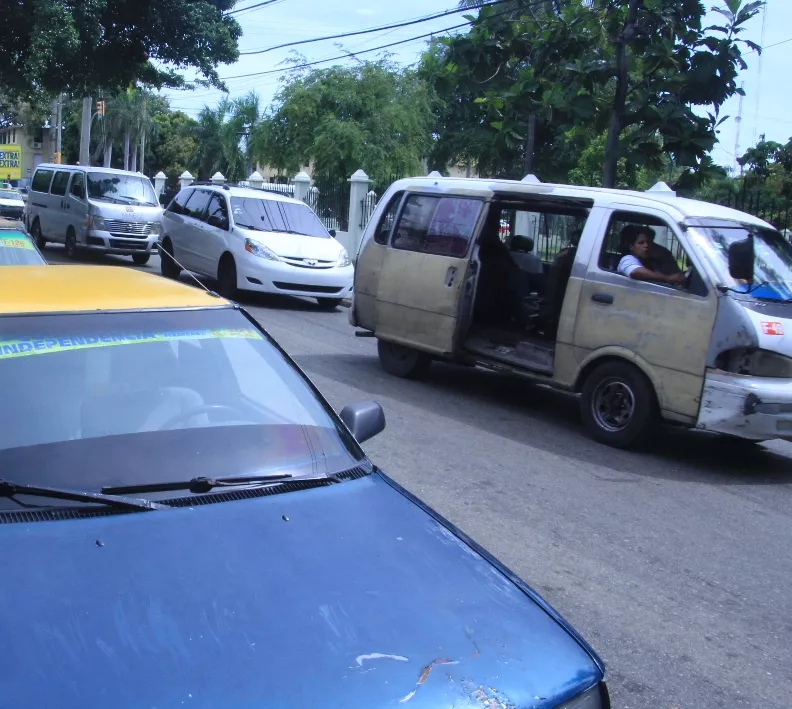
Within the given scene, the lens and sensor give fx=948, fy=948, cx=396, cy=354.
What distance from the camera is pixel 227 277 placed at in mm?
15430

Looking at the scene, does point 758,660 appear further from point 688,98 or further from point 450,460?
point 688,98

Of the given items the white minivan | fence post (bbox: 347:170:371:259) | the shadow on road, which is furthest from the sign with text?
the shadow on road

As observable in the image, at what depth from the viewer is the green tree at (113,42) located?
21000 millimetres

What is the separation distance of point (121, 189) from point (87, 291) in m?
18.4

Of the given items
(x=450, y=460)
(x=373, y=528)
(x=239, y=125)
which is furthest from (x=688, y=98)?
(x=239, y=125)

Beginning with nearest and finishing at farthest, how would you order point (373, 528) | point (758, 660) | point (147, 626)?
point (147, 626)
point (373, 528)
point (758, 660)

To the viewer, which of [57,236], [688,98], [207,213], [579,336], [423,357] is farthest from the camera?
[57,236]

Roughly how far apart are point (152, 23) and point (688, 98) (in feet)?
49.8

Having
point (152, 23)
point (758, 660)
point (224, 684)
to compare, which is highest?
point (152, 23)

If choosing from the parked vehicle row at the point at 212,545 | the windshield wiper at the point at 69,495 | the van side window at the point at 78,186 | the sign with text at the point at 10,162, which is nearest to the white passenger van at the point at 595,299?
the parked vehicle row at the point at 212,545

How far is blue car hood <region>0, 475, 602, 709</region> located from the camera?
2064mm

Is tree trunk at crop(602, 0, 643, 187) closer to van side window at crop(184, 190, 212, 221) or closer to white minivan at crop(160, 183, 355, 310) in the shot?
white minivan at crop(160, 183, 355, 310)

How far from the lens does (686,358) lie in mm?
7469

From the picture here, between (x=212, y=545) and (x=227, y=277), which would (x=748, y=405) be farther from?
(x=227, y=277)
